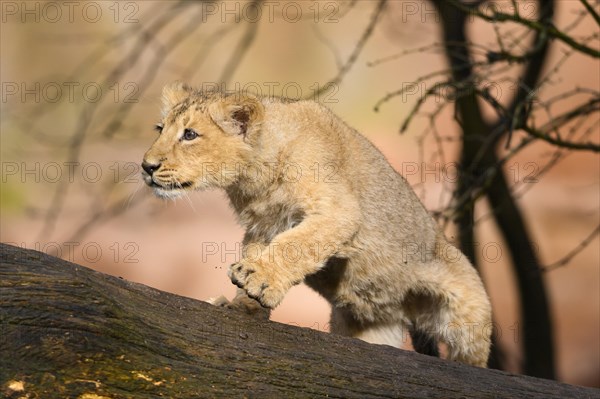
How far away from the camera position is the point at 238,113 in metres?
4.77

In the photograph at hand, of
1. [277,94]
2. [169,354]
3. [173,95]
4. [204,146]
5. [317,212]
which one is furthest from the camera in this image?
[277,94]

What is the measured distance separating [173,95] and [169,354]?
1.89 metres

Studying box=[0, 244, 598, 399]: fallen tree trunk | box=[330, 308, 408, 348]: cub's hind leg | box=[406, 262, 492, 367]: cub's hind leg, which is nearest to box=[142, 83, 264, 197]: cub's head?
box=[0, 244, 598, 399]: fallen tree trunk

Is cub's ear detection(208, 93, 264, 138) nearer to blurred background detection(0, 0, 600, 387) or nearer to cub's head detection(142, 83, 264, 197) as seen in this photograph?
cub's head detection(142, 83, 264, 197)

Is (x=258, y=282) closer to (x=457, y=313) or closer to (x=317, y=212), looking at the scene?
(x=317, y=212)

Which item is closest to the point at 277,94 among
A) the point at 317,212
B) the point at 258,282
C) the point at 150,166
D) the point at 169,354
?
the point at 150,166

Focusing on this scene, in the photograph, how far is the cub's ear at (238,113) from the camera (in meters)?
4.72

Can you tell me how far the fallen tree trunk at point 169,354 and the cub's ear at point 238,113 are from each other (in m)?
1.12

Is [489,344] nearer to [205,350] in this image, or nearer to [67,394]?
[205,350]

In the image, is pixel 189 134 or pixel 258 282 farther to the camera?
pixel 189 134

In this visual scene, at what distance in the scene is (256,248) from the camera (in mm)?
4844

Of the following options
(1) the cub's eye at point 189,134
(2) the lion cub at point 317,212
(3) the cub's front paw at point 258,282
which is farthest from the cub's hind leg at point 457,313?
(1) the cub's eye at point 189,134

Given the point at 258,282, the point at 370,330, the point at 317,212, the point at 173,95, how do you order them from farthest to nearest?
1. the point at 370,330
2. the point at 173,95
3. the point at 317,212
4. the point at 258,282

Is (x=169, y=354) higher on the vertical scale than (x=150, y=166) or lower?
lower
